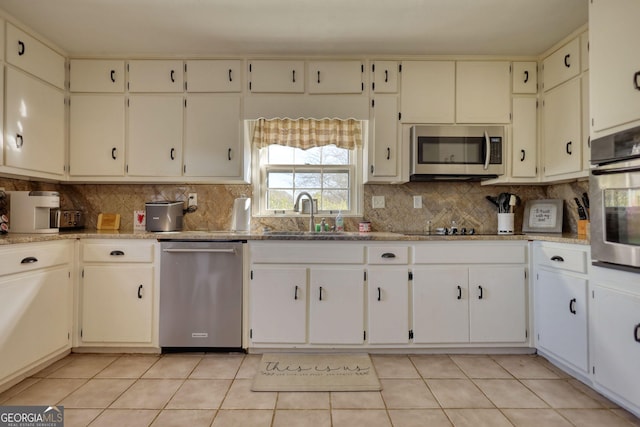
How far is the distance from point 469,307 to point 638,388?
0.98 metres

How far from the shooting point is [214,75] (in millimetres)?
2857

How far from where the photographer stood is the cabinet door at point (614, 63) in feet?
5.75

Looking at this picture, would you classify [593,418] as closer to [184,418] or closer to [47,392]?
[184,418]

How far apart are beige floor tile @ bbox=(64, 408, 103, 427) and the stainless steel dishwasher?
0.72 metres

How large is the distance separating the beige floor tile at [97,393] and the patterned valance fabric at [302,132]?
2.01 meters

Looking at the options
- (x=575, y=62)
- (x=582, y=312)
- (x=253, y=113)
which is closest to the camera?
(x=582, y=312)

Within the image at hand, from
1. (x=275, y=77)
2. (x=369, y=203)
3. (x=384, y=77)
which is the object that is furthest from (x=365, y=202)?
(x=275, y=77)

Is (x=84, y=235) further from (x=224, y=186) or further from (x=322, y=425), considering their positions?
(x=322, y=425)

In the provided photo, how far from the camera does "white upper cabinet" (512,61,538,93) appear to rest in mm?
2861

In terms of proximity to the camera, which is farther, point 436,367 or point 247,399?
point 436,367

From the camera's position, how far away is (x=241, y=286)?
8.34ft

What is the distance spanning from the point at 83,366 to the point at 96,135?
182cm

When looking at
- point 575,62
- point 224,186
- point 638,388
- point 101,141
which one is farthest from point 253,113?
point 638,388

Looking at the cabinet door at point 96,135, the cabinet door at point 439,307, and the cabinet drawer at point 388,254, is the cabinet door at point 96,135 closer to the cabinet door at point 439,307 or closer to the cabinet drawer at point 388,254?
the cabinet drawer at point 388,254
